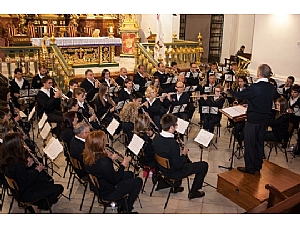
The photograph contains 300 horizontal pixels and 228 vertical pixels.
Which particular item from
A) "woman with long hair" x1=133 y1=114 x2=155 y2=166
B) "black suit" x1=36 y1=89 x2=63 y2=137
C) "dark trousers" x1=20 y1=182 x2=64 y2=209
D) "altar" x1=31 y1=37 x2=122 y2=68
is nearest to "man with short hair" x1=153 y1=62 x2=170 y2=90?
"black suit" x1=36 y1=89 x2=63 y2=137

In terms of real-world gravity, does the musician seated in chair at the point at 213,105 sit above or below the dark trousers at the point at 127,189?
above

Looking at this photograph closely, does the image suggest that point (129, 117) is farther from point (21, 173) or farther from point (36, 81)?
point (36, 81)

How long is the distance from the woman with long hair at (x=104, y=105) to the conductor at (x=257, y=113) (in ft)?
10.4

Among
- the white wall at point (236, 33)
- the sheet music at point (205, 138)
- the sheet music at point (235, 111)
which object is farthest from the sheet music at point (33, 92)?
the white wall at point (236, 33)

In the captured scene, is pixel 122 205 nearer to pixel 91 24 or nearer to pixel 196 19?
pixel 91 24

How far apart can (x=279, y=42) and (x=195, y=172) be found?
670 centimetres

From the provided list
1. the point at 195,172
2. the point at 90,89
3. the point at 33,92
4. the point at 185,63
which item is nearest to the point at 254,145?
the point at 195,172

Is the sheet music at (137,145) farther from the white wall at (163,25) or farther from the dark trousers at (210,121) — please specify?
the white wall at (163,25)

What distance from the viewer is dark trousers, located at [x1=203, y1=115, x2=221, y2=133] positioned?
7984 millimetres

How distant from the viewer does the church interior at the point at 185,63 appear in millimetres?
5527

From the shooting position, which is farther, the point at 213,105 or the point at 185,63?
the point at 185,63

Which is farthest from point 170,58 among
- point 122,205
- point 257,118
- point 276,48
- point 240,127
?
point 122,205

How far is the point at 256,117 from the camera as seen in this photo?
5.53m

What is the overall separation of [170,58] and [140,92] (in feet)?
14.2
